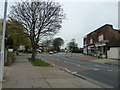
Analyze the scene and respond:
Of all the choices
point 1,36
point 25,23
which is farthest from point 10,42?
point 1,36

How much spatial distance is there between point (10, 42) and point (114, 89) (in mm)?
36639

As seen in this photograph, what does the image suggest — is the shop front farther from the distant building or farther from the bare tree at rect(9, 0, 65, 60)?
the bare tree at rect(9, 0, 65, 60)

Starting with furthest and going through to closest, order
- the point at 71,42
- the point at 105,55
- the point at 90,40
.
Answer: the point at 71,42 → the point at 90,40 → the point at 105,55

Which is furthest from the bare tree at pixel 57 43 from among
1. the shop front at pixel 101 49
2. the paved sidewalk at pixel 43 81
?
the paved sidewalk at pixel 43 81

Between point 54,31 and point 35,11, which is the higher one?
point 35,11

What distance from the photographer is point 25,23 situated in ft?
84.0

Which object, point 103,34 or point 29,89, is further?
point 103,34

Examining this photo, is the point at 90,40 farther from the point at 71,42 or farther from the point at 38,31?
the point at 71,42

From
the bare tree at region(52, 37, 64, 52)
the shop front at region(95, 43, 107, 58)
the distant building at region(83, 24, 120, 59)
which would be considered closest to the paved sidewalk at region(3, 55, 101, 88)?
the distant building at region(83, 24, 120, 59)

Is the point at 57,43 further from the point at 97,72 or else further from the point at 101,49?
the point at 97,72

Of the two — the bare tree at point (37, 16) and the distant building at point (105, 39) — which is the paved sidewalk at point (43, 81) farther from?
the distant building at point (105, 39)

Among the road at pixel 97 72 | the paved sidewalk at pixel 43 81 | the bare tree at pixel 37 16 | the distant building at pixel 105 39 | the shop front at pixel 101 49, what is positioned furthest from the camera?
the shop front at pixel 101 49

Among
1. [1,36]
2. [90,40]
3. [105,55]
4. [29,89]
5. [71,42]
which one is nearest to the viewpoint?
[29,89]

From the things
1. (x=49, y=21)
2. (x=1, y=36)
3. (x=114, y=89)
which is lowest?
(x=114, y=89)
